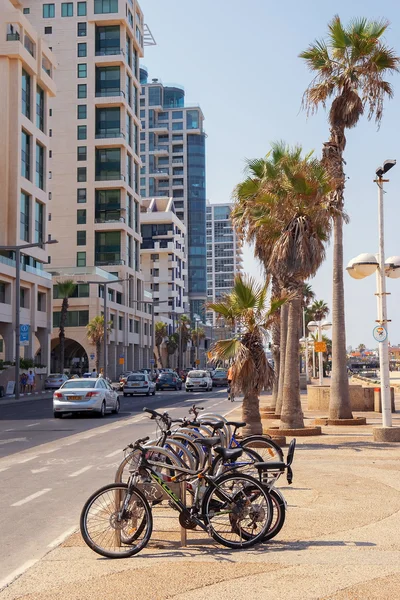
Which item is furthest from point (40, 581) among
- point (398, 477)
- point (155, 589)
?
point (398, 477)

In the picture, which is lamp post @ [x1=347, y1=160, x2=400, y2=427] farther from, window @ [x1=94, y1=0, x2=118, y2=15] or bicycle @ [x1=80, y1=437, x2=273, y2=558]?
window @ [x1=94, y1=0, x2=118, y2=15]

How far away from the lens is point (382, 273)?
17.5 meters

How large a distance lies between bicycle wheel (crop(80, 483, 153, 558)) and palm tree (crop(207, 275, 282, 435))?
31.3 ft

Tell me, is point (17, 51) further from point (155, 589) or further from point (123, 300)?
point (155, 589)

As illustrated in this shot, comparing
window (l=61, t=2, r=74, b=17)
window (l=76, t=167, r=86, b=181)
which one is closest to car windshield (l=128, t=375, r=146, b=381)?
window (l=76, t=167, r=86, b=181)

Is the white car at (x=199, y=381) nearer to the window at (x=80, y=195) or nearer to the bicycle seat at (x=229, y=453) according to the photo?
the window at (x=80, y=195)

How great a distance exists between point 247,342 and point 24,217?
45.7 m

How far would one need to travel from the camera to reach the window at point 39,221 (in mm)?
62125

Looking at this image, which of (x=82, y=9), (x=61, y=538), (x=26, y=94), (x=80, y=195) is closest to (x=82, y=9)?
(x=82, y=9)

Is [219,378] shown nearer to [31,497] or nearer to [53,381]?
[53,381]

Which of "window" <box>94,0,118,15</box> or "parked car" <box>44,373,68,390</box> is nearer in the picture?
"parked car" <box>44,373,68,390</box>

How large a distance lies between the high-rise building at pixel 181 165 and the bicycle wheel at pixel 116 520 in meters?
150

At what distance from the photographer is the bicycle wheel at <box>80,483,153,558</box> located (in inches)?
277

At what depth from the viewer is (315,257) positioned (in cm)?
1944
